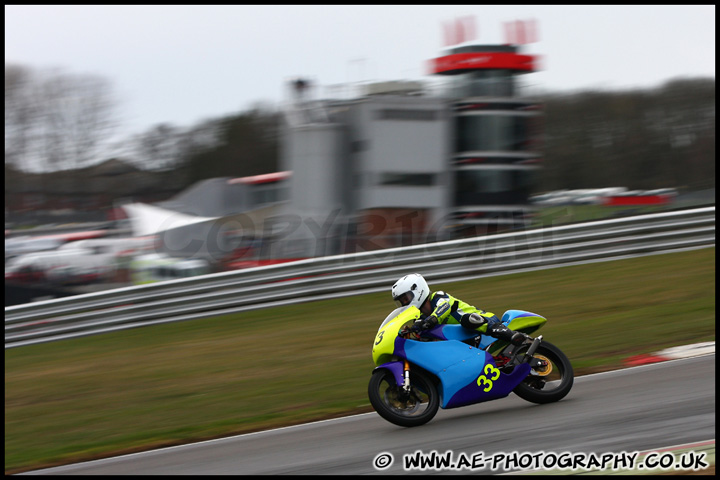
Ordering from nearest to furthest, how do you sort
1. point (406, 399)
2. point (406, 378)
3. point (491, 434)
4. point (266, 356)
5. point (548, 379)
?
point (491, 434) < point (406, 378) < point (406, 399) < point (548, 379) < point (266, 356)

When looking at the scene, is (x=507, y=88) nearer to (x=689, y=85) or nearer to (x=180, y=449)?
(x=689, y=85)

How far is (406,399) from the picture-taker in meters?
6.64

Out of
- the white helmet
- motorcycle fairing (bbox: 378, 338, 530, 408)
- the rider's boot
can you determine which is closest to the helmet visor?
the white helmet

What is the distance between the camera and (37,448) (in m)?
8.02

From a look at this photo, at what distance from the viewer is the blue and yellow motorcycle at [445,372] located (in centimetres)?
658

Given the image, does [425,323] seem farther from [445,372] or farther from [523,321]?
[523,321]

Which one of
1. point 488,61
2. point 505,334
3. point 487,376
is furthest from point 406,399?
point 488,61

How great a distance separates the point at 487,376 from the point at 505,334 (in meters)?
0.40

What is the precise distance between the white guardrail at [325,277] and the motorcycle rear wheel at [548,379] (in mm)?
7002

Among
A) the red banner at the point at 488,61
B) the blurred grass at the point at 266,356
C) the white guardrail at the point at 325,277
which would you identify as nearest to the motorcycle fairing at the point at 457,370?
the blurred grass at the point at 266,356

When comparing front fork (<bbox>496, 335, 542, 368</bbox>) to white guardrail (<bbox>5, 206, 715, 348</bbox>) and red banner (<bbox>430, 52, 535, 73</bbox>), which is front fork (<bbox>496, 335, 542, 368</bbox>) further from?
red banner (<bbox>430, 52, 535, 73</bbox>)

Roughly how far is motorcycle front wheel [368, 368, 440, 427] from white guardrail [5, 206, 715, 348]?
23.5 ft

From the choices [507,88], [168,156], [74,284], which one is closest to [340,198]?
[507,88]

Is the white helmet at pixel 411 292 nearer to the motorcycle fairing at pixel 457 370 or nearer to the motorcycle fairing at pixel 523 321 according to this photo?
the motorcycle fairing at pixel 457 370
